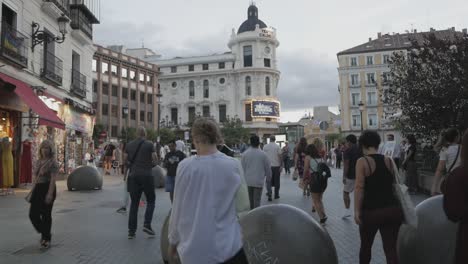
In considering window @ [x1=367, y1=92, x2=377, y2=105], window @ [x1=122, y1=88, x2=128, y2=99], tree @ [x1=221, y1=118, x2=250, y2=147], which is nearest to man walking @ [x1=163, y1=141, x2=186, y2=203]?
tree @ [x1=221, y1=118, x2=250, y2=147]

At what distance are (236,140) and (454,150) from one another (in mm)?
65091

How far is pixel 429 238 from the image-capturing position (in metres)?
4.75

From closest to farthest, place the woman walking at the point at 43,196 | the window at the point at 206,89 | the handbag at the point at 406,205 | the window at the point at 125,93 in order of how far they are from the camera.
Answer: the handbag at the point at 406,205
the woman walking at the point at 43,196
the window at the point at 125,93
the window at the point at 206,89

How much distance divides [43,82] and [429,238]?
1822 cm

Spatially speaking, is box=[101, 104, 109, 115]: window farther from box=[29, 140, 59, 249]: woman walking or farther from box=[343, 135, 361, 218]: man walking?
box=[29, 140, 59, 249]: woman walking

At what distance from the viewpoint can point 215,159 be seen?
313cm

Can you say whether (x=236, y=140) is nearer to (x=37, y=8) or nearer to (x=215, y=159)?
(x=37, y=8)

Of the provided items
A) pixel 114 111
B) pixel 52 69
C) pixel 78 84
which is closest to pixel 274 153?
pixel 52 69

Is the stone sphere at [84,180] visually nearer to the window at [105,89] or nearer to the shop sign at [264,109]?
the window at [105,89]

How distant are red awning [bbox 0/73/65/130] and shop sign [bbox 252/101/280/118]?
220ft

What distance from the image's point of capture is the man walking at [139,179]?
8.05 m

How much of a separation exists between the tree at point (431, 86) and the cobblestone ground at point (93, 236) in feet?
13.0

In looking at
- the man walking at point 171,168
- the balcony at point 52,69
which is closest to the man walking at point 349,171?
the man walking at point 171,168

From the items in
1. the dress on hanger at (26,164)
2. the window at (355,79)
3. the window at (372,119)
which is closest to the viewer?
the dress on hanger at (26,164)
